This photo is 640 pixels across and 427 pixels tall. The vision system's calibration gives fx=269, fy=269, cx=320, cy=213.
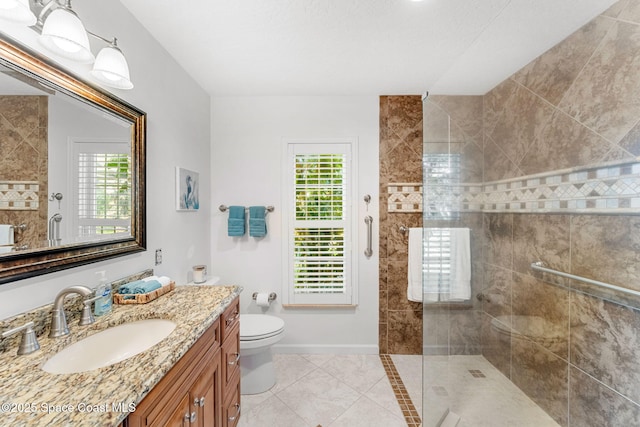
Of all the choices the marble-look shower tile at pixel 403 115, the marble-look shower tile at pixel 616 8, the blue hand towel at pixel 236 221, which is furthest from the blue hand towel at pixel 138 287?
the marble-look shower tile at pixel 616 8

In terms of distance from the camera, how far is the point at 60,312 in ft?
3.22

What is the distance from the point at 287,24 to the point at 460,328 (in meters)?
2.10

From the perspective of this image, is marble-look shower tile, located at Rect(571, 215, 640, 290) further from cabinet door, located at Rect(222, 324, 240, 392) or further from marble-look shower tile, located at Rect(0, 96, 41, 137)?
marble-look shower tile, located at Rect(0, 96, 41, 137)

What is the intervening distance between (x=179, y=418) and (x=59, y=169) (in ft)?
3.44

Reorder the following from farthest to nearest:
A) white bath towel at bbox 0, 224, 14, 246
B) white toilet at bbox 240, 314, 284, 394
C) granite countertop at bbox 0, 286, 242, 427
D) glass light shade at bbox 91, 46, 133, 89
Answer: white toilet at bbox 240, 314, 284, 394 → glass light shade at bbox 91, 46, 133, 89 → white bath towel at bbox 0, 224, 14, 246 → granite countertop at bbox 0, 286, 242, 427

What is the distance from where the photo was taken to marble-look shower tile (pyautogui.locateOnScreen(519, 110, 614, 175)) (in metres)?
1.14

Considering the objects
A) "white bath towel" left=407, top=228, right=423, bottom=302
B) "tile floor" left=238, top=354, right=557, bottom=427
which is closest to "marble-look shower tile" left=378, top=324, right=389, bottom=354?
"tile floor" left=238, top=354, right=557, bottom=427

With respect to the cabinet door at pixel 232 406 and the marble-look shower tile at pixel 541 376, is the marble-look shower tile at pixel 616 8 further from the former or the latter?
the cabinet door at pixel 232 406

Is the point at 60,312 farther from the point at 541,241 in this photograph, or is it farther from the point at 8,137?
the point at 541,241

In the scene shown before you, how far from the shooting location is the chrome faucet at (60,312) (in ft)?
3.14

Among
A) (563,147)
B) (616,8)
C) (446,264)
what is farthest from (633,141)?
(446,264)

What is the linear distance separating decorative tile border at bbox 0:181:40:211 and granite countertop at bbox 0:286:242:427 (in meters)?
0.47

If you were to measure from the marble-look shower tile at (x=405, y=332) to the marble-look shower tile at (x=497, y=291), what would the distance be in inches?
39.9

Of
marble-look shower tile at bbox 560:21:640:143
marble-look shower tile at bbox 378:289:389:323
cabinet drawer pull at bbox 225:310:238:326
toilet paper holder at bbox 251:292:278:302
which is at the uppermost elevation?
marble-look shower tile at bbox 560:21:640:143
